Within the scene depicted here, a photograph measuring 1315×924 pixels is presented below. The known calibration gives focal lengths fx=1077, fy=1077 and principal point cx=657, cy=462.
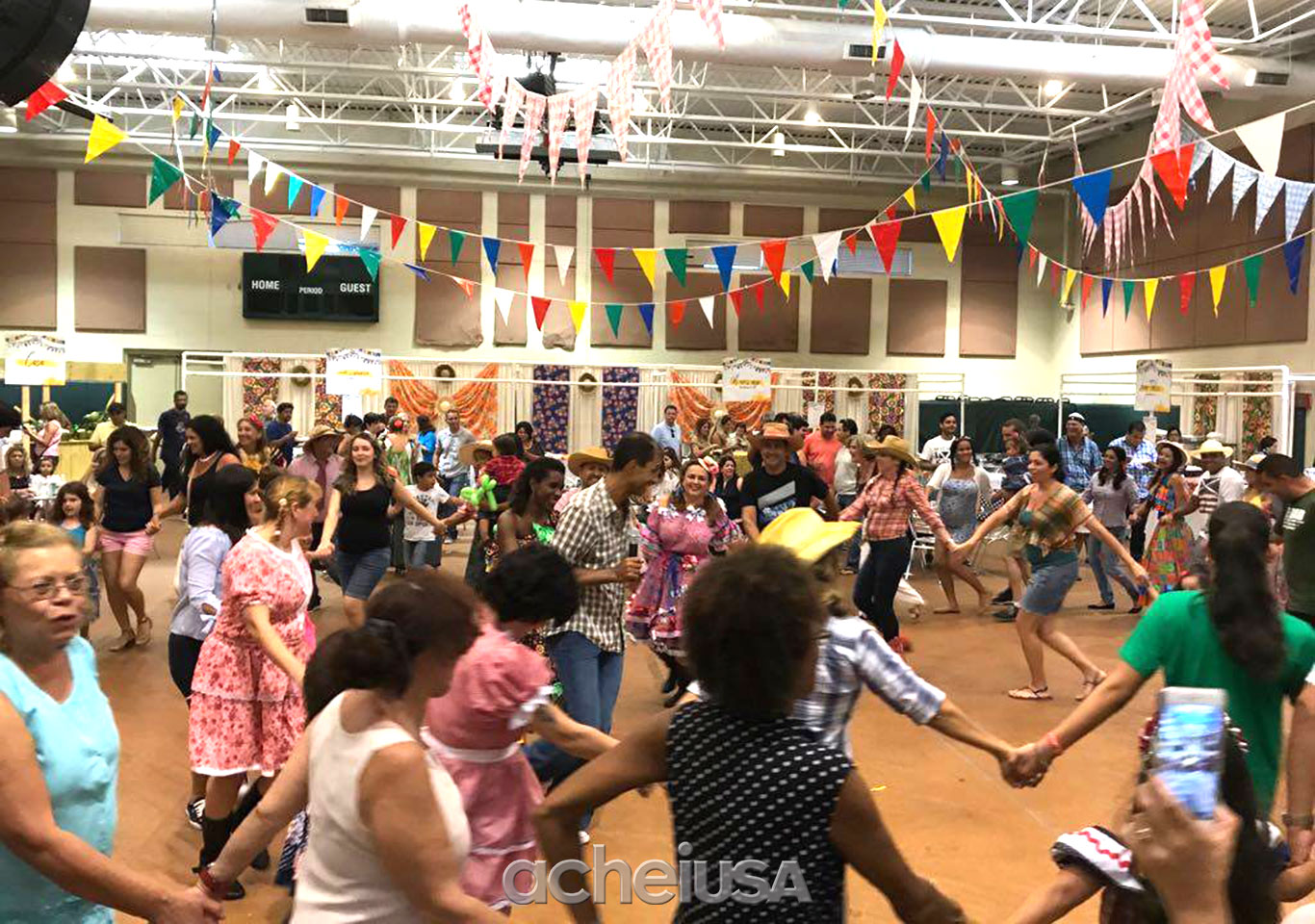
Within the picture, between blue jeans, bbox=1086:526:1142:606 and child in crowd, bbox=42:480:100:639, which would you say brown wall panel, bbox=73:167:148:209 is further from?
blue jeans, bbox=1086:526:1142:606

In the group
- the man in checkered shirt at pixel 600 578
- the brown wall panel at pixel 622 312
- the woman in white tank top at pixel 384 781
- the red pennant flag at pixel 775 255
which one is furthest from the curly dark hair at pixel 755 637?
the brown wall panel at pixel 622 312

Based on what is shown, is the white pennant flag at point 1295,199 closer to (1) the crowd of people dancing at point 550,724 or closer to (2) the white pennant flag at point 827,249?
(2) the white pennant flag at point 827,249

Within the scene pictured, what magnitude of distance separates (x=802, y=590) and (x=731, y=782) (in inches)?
11.3

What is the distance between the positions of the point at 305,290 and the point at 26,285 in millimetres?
4426

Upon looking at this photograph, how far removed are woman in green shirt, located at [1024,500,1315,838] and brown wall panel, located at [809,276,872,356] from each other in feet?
56.4

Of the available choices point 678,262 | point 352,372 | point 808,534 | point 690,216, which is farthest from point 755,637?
point 690,216

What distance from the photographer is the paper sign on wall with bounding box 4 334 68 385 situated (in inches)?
420

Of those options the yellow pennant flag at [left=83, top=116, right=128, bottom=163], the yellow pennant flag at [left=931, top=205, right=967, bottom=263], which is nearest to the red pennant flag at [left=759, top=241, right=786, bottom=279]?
the yellow pennant flag at [left=931, top=205, right=967, bottom=263]

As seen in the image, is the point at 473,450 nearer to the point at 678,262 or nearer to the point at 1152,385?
the point at 678,262

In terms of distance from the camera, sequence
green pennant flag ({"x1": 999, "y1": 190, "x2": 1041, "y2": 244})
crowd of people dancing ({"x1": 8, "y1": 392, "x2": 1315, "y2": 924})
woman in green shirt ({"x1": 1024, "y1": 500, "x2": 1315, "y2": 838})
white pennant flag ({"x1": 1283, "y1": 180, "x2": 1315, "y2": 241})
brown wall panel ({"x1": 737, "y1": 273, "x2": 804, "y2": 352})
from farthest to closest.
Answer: brown wall panel ({"x1": 737, "y1": 273, "x2": 804, "y2": 352}), green pennant flag ({"x1": 999, "y1": 190, "x2": 1041, "y2": 244}), white pennant flag ({"x1": 1283, "y1": 180, "x2": 1315, "y2": 241}), woman in green shirt ({"x1": 1024, "y1": 500, "x2": 1315, "y2": 838}), crowd of people dancing ({"x1": 8, "y1": 392, "x2": 1315, "y2": 924})

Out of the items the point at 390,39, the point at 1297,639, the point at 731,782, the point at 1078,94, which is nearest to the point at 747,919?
the point at 731,782

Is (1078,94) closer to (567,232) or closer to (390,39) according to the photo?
(567,232)

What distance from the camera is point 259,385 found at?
55.3 ft

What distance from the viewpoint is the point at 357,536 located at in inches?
222
